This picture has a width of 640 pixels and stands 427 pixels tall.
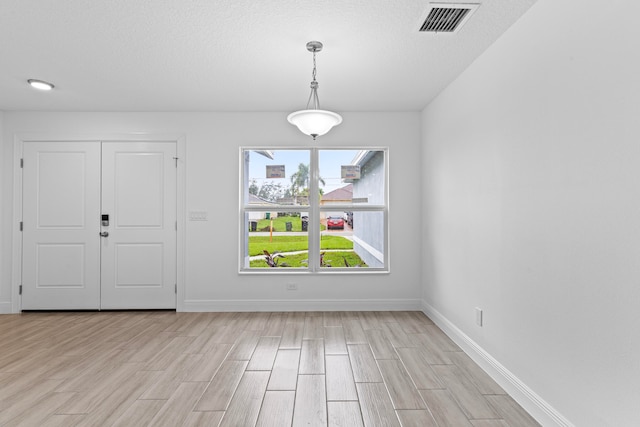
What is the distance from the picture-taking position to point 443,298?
3596 millimetres

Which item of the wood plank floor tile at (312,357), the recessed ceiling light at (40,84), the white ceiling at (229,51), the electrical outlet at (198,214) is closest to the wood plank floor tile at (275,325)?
the wood plank floor tile at (312,357)

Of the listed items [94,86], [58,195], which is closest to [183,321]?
[58,195]

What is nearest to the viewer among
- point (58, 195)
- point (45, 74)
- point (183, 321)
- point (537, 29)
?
point (537, 29)

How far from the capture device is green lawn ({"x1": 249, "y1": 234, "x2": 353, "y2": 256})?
4.43 meters

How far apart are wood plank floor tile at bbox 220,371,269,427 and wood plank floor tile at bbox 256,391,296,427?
37 millimetres

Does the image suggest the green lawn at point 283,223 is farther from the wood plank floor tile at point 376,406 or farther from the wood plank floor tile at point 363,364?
the wood plank floor tile at point 376,406

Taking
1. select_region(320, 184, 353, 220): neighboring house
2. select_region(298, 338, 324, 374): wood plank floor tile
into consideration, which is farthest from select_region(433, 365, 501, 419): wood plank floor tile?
select_region(320, 184, 353, 220): neighboring house

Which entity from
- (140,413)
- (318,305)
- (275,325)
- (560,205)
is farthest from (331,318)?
(560,205)

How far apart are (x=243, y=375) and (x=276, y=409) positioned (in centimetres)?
54

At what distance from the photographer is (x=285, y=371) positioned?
265 cm

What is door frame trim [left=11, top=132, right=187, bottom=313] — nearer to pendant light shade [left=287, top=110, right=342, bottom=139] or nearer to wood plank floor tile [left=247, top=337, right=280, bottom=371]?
wood plank floor tile [left=247, top=337, right=280, bottom=371]

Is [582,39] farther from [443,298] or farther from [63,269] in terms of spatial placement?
[63,269]

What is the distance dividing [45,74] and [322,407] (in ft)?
11.8

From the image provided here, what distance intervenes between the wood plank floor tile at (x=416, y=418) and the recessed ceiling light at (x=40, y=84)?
13.5 feet
